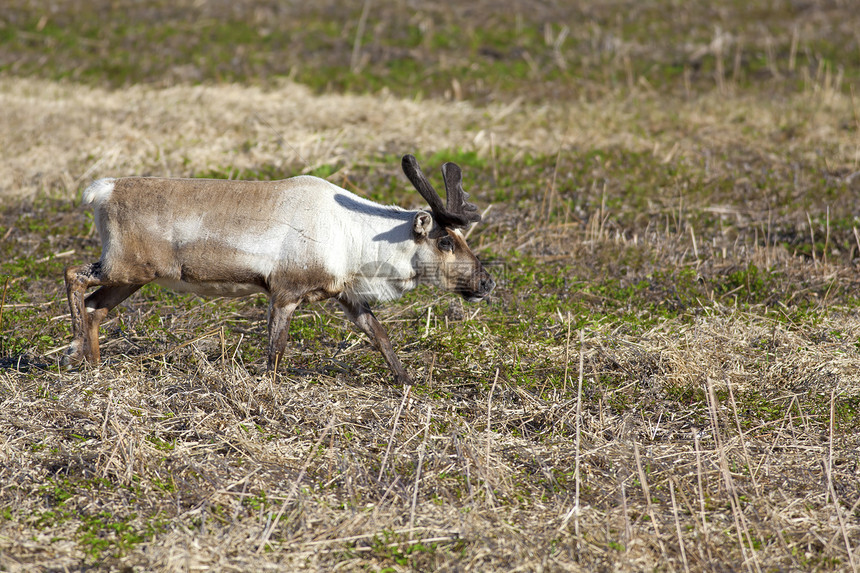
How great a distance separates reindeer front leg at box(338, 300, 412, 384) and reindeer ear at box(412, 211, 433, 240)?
2.63ft

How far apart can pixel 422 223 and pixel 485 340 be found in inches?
56.0

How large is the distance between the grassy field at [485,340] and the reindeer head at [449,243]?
0.72 metres

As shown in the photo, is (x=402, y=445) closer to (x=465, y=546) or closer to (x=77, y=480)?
(x=465, y=546)

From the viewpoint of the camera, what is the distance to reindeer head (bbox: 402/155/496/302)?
5.95 metres

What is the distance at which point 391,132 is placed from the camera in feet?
39.4

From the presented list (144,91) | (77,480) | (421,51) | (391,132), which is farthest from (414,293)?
(421,51)

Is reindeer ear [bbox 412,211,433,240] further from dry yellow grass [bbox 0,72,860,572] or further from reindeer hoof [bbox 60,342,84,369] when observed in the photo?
reindeer hoof [bbox 60,342,84,369]

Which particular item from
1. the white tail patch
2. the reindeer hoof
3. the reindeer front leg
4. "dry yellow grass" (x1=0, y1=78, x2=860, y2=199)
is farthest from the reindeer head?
"dry yellow grass" (x1=0, y1=78, x2=860, y2=199)

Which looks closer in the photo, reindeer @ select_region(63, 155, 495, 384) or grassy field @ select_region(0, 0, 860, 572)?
grassy field @ select_region(0, 0, 860, 572)

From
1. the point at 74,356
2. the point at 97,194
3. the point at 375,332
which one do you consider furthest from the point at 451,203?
the point at 74,356

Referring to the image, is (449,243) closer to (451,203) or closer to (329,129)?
(451,203)

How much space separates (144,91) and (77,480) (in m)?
10.8

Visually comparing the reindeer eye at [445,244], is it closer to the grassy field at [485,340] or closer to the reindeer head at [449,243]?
the reindeer head at [449,243]

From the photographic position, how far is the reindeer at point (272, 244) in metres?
5.85
